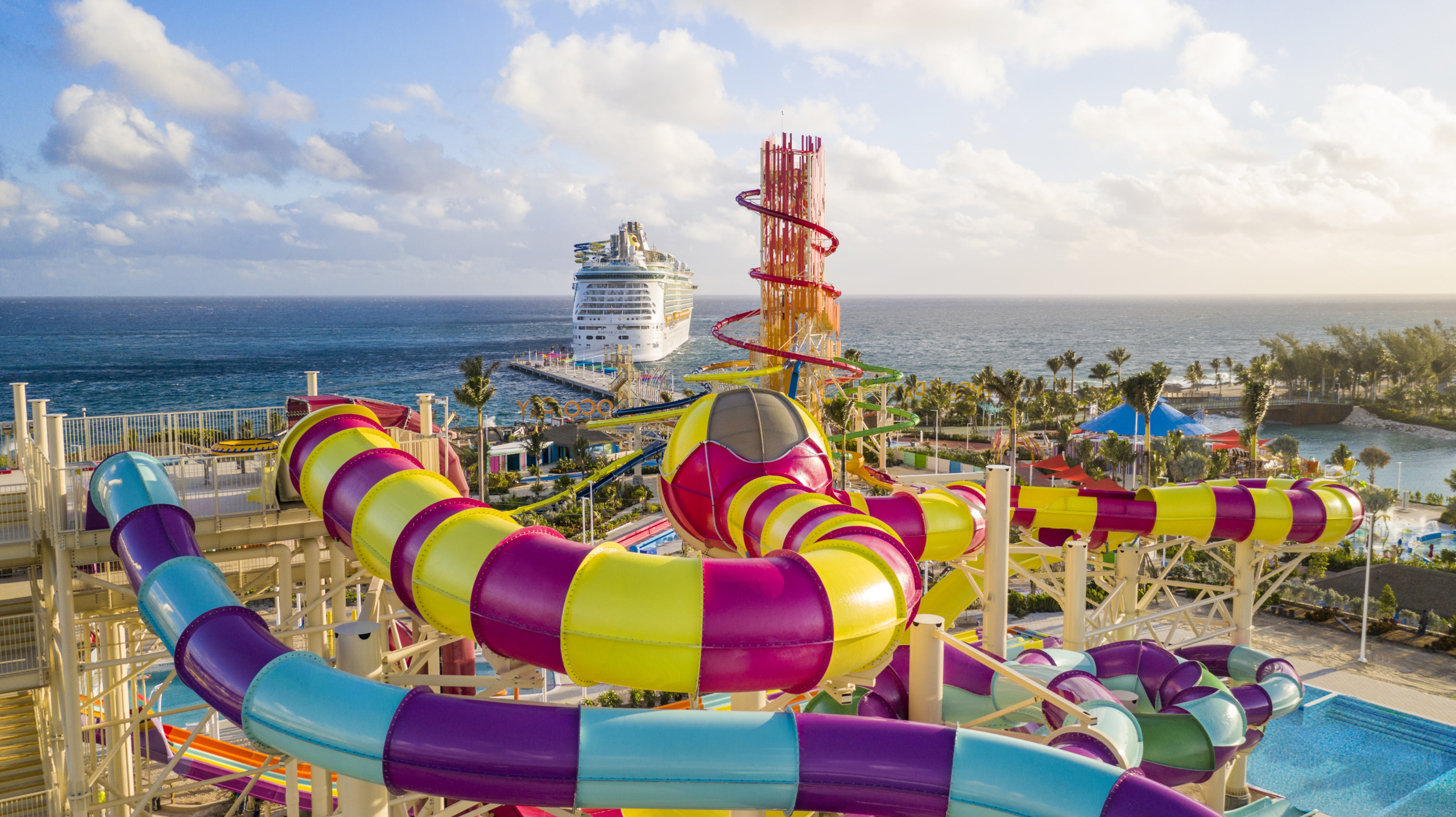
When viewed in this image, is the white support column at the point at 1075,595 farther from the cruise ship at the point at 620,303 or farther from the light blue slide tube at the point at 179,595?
Answer: the cruise ship at the point at 620,303

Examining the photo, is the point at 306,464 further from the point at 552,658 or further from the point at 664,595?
the point at 664,595

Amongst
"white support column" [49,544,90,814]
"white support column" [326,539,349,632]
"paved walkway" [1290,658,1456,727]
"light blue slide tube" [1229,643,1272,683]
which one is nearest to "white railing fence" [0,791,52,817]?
"white support column" [49,544,90,814]

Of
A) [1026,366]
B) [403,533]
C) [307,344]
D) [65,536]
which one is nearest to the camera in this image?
[403,533]

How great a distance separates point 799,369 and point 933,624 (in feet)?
50.7

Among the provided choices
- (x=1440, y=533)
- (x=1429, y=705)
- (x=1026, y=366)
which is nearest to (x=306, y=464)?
(x=1429, y=705)

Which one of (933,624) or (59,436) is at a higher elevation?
(59,436)

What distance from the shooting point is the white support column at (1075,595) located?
13.6 metres

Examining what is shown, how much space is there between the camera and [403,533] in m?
7.49

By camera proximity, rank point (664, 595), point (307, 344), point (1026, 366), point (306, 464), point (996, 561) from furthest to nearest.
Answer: point (307, 344) < point (1026, 366) < point (996, 561) < point (306, 464) < point (664, 595)

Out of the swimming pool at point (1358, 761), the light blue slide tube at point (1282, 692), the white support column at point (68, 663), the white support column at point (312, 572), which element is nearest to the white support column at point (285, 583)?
the white support column at point (312, 572)

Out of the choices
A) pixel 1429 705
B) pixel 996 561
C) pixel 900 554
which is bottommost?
pixel 1429 705

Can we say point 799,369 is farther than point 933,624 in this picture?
Yes

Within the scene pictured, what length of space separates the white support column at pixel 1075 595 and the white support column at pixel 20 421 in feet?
50.0

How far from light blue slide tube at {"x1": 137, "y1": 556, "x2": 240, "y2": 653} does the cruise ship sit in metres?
99.6
